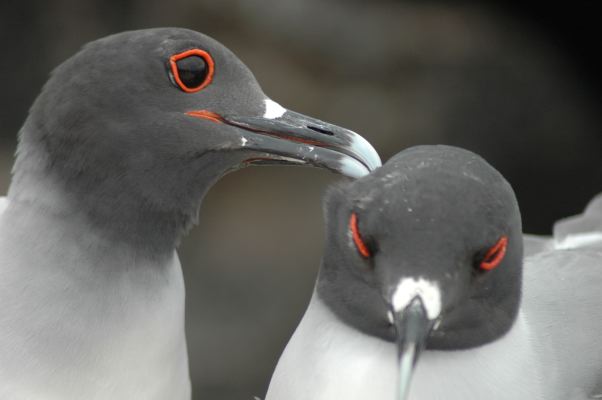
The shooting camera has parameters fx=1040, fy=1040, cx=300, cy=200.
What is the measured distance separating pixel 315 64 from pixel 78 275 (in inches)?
122

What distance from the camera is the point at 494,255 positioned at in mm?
1673

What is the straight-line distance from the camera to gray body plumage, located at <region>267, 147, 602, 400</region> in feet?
5.82

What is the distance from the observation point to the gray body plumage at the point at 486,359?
177 centimetres

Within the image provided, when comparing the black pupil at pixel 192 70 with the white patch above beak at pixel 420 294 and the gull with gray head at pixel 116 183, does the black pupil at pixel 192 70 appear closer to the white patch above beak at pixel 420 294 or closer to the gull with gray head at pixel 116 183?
the gull with gray head at pixel 116 183

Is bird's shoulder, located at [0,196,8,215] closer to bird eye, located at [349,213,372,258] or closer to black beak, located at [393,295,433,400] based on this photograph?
bird eye, located at [349,213,372,258]

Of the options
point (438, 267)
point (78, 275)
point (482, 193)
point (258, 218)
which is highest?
point (482, 193)

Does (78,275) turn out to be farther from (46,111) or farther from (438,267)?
(438,267)

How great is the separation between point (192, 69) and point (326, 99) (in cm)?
297

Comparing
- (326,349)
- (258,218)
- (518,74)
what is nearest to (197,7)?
(258,218)

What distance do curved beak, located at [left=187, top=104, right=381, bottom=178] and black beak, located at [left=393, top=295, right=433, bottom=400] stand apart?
1.57 feet

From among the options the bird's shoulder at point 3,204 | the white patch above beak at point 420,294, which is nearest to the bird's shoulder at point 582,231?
the white patch above beak at point 420,294

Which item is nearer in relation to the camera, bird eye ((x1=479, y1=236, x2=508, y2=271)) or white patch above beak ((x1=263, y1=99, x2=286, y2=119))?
bird eye ((x1=479, y1=236, x2=508, y2=271))

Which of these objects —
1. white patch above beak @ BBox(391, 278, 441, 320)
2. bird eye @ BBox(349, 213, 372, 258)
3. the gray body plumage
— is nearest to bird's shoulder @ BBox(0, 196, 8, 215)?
the gray body plumage

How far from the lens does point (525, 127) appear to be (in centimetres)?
508
